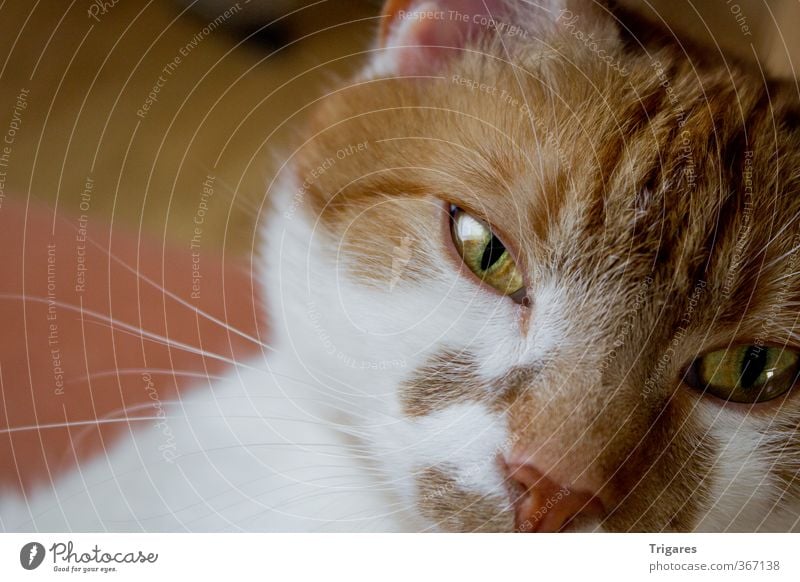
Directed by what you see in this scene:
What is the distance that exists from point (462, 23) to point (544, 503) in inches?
14.0

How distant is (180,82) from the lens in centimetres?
47

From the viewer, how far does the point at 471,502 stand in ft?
1.47

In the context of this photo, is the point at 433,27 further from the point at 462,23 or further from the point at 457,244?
the point at 457,244

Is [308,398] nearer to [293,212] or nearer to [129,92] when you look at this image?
[293,212]

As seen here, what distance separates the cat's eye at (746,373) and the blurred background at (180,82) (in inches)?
8.5

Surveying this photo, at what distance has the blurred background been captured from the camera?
47 centimetres

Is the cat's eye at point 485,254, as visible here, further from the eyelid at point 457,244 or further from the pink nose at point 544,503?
the pink nose at point 544,503

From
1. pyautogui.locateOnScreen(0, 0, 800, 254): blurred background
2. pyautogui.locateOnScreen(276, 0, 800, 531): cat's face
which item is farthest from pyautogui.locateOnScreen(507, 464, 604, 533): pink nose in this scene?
pyautogui.locateOnScreen(0, 0, 800, 254): blurred background

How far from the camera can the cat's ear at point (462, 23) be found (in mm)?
458
